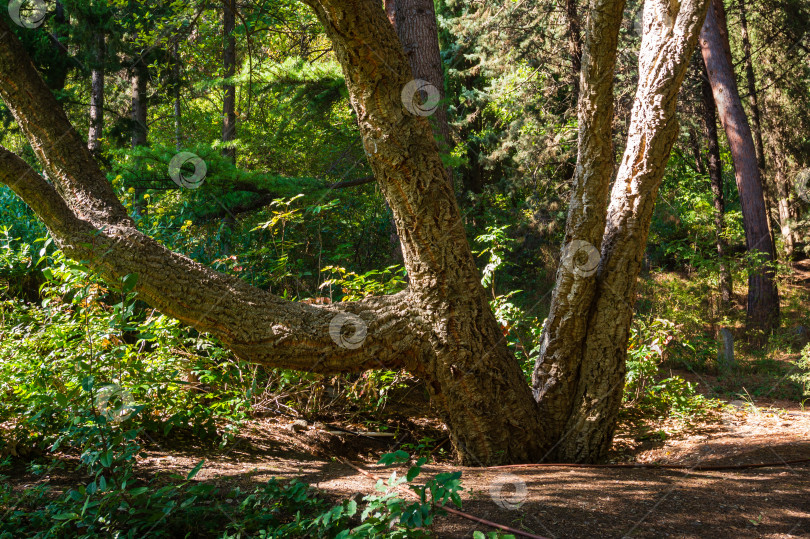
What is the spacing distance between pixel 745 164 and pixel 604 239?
8.89 metres

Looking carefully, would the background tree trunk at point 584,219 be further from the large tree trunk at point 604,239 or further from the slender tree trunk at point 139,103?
the slender tree trunk at point 139,103

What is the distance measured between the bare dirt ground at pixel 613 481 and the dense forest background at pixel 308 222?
0.30 meters

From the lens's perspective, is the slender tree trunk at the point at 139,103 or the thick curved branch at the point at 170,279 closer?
the thick curved branch at the point at 170,279

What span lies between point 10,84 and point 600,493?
4144mm

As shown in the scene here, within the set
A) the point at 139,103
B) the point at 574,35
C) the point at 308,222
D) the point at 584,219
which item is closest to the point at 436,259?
the point at 584,219

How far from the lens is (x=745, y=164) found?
10.6 m

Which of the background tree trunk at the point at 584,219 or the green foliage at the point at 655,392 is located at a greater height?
the background tree trunk at the point at 584,219

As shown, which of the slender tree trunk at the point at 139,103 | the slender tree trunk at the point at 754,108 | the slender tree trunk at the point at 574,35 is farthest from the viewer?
the slender tree trunk at the point at 754,108

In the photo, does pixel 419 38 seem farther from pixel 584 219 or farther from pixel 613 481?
pixel 613 481

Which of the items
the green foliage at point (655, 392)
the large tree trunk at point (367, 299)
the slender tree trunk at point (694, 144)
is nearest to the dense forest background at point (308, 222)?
the green foliage at point (655, 392)

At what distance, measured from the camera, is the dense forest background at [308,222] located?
3256 millimetres

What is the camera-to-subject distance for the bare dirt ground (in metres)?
2.30

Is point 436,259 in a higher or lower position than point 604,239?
lower

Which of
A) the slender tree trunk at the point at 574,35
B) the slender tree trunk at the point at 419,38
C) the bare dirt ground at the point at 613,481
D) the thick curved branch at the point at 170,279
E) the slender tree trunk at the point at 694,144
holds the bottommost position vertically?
the bare dirt ground at the point at 613,481
